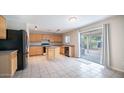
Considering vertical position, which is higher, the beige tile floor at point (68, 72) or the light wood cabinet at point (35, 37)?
the light wood cabinet at point (35, 37)

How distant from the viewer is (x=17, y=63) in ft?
15.3

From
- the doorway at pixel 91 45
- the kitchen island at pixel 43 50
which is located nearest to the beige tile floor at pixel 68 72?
the doorway at pixel 91 45

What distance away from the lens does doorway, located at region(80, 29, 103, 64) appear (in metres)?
6.35

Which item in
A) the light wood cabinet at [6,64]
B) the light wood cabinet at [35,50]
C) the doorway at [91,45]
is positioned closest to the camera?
the light wood cabinet at [6,64]

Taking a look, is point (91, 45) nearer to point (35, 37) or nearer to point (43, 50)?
point (43, 50)

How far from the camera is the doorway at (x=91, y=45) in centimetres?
635

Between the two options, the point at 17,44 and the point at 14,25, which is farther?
the point at 14,25

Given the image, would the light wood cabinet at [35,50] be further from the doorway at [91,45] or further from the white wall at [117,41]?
the white wall at [117,41]

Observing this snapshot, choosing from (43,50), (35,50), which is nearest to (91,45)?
(43,50)

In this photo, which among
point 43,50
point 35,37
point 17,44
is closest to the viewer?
point 17,44

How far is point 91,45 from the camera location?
24.1 ft
